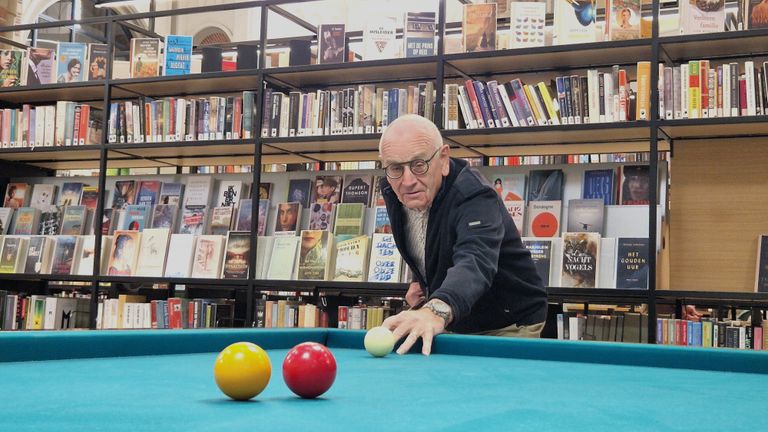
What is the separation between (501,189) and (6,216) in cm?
357

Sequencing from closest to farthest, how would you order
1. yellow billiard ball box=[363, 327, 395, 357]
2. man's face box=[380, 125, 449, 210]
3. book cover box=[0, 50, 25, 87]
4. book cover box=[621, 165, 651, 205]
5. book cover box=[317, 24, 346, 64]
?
1. yellow billiard ball box=[363, 327, 395, 357]
2. man's face box=[380, 125, 449, 210]
3. book cover box=[621, 165, 651, 205]
4. book cover box=[317, 24, 346, 64]
5. book cover box=[0, 50, 25, 87]

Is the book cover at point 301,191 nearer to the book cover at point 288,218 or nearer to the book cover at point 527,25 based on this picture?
the book cover at point 288,218

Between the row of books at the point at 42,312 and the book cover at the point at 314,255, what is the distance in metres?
1.81

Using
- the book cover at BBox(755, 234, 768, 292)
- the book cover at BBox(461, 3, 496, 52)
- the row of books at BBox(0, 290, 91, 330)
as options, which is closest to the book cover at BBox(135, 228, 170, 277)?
the row of books at BBox(0, 290, 91, 330)

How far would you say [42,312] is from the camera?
6020mm

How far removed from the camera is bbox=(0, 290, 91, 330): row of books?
5.99m

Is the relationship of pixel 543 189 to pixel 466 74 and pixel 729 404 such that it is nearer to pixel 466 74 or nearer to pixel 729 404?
pixel 466 74

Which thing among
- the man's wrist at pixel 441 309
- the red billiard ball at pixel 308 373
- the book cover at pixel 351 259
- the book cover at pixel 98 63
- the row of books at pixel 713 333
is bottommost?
the row of books at pixel 713 333

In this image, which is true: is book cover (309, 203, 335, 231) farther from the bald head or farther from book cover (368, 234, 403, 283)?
the bald head

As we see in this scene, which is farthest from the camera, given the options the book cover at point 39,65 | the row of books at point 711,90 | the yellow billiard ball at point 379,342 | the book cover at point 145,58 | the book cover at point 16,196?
the book cover at point 16,196

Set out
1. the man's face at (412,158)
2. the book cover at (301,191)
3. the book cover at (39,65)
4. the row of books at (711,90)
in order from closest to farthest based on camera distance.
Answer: the man's face at (412,158) < the row of books at (711,90) < the book cover at (301,191) < the book cover at (39,65)

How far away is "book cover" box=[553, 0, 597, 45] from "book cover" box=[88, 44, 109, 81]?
→ 9.99ft

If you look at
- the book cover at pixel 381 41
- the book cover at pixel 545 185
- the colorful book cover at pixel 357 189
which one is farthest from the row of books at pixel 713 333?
the book cover at pixel 381 41

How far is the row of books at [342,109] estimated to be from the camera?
4.99 m
